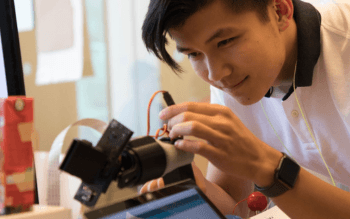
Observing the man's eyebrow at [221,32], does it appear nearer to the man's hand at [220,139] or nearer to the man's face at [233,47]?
the man's face at [233,47]

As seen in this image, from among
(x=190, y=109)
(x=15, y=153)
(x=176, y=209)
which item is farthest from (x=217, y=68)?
(x=15, y=153)

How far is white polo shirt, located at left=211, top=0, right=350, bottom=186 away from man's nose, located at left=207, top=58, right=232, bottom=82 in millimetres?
282

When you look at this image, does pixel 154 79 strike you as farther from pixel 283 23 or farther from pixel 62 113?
pixel 283 23

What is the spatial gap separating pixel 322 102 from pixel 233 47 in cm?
40

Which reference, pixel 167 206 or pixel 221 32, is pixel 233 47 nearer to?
pixel 221 32

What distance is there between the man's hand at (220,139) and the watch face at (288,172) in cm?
2

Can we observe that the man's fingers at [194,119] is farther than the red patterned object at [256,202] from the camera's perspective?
No

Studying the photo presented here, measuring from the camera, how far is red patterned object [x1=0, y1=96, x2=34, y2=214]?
1.65ft

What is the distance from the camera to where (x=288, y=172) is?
585 mm

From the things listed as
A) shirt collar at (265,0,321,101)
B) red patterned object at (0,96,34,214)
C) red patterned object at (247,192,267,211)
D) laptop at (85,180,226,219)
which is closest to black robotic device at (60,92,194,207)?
laptop at (85,180,226,219)

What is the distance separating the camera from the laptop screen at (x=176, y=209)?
0.45m

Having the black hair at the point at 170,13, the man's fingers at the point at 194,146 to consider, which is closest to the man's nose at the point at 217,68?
the black hair at the point at 170,13

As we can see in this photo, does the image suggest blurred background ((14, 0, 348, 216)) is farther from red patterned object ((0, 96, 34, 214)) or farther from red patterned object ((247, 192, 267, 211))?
red patterned object ((0, 96, 34, 214))

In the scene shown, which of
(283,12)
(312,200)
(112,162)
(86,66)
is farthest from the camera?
(86,66)
